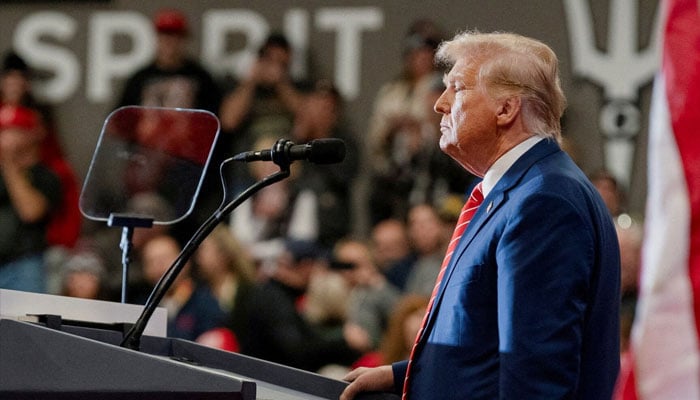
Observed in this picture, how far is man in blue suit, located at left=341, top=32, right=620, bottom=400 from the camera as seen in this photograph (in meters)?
2.26

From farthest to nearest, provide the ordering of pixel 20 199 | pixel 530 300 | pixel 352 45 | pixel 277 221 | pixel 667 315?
pixel 352 45 < pixel 20 199 < pixel 277 221 < pixel 530 300 < pixel 667 315

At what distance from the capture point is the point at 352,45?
27.0ft

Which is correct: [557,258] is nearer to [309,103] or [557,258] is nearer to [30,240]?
[309,103]

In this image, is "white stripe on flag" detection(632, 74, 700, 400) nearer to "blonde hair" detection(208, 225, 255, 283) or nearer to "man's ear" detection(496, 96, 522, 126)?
"man's ear" detection(496, 96, 522, 126)

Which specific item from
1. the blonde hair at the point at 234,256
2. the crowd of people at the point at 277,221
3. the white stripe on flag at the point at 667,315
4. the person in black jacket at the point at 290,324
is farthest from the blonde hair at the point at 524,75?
the blonde hair at the point at 234,256

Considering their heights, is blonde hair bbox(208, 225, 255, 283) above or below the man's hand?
below

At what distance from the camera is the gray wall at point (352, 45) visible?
7.44m

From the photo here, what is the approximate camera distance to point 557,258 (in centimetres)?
230

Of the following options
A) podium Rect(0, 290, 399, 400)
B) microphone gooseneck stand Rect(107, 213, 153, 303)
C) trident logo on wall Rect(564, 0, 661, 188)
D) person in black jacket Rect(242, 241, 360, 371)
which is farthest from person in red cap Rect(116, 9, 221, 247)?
podium Rect(0, 290, 399, 400)

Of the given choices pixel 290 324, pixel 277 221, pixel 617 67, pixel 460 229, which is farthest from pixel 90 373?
pixel 617 67

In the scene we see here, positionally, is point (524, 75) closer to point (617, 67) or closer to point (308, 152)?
point (308, 152)

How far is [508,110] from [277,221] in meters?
4.73

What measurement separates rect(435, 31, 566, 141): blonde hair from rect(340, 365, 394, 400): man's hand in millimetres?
569

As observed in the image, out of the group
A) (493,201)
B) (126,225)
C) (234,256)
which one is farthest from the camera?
(234,256)
